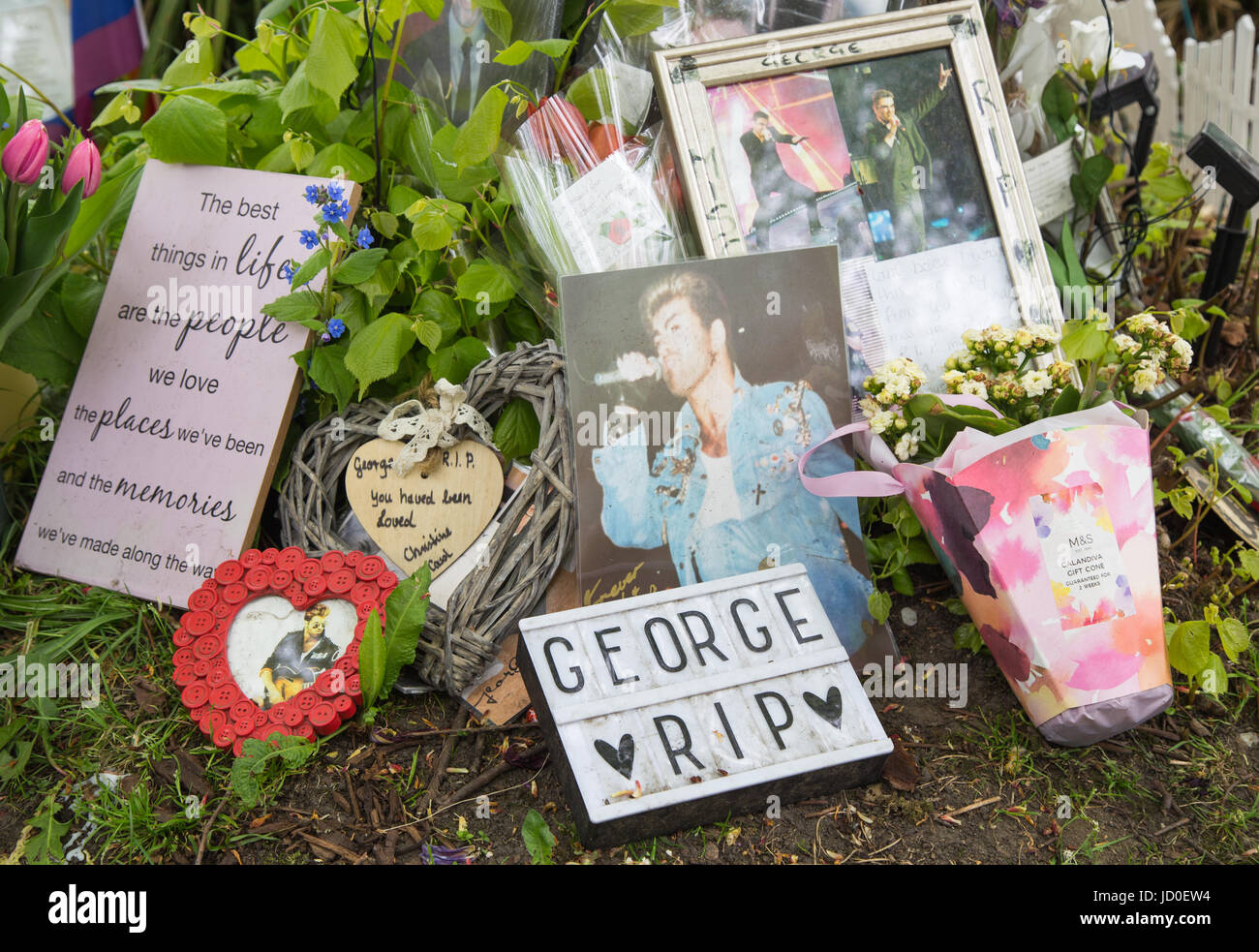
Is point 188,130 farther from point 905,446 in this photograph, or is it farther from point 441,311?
point 905,446

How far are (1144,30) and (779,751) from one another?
296 centimetres

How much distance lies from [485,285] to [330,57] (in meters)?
0.54

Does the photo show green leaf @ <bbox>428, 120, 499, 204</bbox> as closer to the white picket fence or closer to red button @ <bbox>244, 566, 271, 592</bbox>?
red button @ <bbox>244, 566, 271, 592</bbox>

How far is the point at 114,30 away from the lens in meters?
3.02

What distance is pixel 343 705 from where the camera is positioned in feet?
5.65

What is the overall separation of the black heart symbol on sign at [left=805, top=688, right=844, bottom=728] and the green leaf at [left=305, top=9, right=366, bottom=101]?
149cm

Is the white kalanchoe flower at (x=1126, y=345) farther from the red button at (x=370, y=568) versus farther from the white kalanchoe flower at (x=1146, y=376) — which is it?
the red button at (x=370, y=568)

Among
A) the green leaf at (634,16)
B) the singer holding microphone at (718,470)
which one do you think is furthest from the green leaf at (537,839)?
the green leaf at (634,16)

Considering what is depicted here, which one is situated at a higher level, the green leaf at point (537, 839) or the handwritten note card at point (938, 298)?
the handwritten note card at point (938, 298)

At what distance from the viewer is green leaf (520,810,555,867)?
1517 millimetres

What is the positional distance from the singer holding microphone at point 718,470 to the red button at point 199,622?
761 mm

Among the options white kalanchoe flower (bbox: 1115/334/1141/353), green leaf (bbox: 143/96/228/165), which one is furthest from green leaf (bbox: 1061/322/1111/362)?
green leaf (bbox: 143/96/228/165)

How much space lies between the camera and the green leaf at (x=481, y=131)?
1.89m

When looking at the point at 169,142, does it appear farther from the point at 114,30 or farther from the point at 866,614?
the point at 866,614
